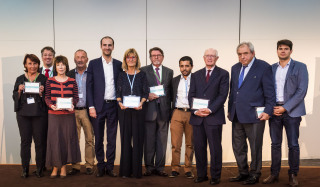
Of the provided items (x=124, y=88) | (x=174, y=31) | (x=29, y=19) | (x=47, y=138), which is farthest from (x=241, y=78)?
(x=29, y=19)

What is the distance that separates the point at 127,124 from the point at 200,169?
41.5 inches

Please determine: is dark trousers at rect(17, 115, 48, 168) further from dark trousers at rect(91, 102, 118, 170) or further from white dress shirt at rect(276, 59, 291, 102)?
white dress shirt at rect(276, 59, 291, 102)

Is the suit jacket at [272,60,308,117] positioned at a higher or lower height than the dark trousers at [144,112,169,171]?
higher

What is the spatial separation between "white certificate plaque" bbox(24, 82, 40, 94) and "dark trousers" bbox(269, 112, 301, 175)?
9.32 feet

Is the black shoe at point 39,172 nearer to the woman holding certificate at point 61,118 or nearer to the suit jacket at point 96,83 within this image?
the woman holding certificate at point 61,118

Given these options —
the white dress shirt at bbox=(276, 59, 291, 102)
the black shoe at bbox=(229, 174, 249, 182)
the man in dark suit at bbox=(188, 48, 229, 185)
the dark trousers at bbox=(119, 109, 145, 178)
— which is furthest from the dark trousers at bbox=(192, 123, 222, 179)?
the white dress shirt at bbox=(276, 59, 291, 102)

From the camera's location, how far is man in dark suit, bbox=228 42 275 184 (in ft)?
Answer: 11.0

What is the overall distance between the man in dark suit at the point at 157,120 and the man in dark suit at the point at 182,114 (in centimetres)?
11

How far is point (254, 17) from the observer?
494 centimetres

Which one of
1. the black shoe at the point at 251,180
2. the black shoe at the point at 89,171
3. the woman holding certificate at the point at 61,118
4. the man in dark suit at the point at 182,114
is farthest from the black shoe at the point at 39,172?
the black shoe at the point at 251,180

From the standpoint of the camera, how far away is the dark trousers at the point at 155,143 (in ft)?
12.6

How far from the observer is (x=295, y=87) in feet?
11.0

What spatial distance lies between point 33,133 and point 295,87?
3225 millimetres

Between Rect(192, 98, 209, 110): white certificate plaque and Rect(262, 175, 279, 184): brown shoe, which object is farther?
Rect(262, 175, 279, 184): brown shoe
